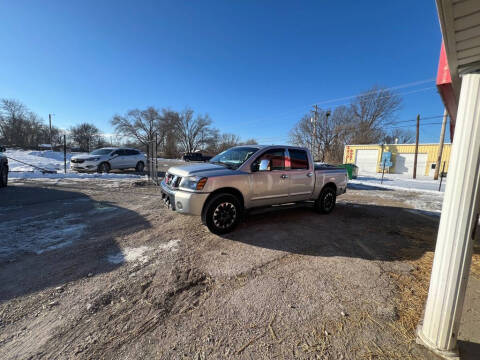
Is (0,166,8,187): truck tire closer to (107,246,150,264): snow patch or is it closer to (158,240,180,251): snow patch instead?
(107,246,150,264): snow patch

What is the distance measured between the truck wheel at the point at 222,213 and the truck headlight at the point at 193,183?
0.35 m

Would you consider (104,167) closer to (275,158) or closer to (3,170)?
(3,170)

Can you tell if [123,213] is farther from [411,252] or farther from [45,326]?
[411,252]

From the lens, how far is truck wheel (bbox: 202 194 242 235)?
3852 mm

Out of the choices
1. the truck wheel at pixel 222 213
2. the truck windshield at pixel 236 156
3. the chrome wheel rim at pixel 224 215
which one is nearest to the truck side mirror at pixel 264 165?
the truck windshield at pixel 236 156

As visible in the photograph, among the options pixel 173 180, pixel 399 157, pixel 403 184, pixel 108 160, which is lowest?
pixel 403 184

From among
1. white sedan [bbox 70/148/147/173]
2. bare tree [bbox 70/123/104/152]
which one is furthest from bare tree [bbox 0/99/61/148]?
white sedan [bbox 70/148/147/173]

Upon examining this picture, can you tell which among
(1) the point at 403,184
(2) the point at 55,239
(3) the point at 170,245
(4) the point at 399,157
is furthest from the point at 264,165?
(4) the point at 399,157

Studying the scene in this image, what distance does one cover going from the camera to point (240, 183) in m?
4.10

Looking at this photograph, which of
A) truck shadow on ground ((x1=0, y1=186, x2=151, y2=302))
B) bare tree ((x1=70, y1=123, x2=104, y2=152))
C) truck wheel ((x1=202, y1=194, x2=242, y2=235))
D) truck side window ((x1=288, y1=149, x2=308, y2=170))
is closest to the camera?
truck shadow on ground ((x1=0, y1=186, x2=151, y2=302))

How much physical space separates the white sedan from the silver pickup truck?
10630 mm

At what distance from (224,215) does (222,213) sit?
0.21 ft

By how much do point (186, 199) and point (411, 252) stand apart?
420 cm

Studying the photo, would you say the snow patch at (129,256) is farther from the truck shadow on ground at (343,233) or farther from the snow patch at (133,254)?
the truck shadow on ground at (343,233)
